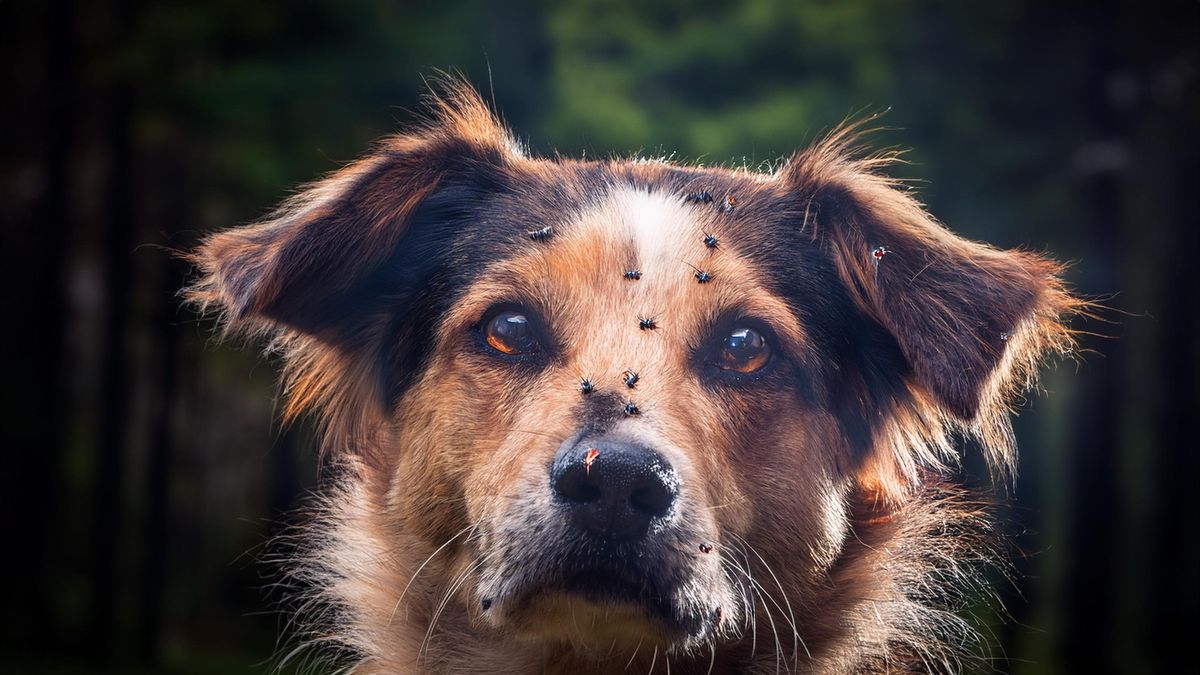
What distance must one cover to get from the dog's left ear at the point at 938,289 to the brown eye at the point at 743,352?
1.26 ft

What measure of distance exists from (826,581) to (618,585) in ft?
3.24

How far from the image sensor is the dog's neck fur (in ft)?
11.3

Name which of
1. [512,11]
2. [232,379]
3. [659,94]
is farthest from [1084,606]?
[232,379]

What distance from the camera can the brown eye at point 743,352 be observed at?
3332 millimetres

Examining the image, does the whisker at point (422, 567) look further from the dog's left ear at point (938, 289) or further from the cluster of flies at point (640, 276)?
the dog's left ear at point (938, 289)

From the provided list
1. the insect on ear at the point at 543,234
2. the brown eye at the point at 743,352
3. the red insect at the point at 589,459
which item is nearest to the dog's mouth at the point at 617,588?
the red insect at the point at 589,459

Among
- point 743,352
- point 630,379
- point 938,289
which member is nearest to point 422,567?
point 630,379

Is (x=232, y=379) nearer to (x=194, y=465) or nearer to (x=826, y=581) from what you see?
(x=194, y=465)

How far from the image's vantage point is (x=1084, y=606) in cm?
1132

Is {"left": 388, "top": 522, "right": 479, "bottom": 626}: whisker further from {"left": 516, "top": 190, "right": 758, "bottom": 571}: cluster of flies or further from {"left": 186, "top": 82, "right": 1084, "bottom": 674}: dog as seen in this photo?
{"left": 516, "top": 190, "right": 758, "bottom": 571}: cluster of flies

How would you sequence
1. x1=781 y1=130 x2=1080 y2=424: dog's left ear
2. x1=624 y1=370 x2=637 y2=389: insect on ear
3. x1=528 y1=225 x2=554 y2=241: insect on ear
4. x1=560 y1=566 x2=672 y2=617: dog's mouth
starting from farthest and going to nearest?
x1=528 y1=225 x2=554 y2=241: insect on ear
x1=781 y1=130 x2=1080 y2=424: dog's left ear
x1=624 y1=370 x2=637 y2=389: insect on ear
x1=560 y1=566 x2=672 y2=617: dog's mouth

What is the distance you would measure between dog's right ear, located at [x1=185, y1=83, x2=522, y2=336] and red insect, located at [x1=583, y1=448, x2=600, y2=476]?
4.17ft

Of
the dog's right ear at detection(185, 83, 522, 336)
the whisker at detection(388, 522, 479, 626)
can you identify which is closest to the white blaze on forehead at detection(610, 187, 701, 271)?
the dog's right ear at detection(185, 83, 522, 336)

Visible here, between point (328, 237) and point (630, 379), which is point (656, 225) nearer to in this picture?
point (630, 379)
